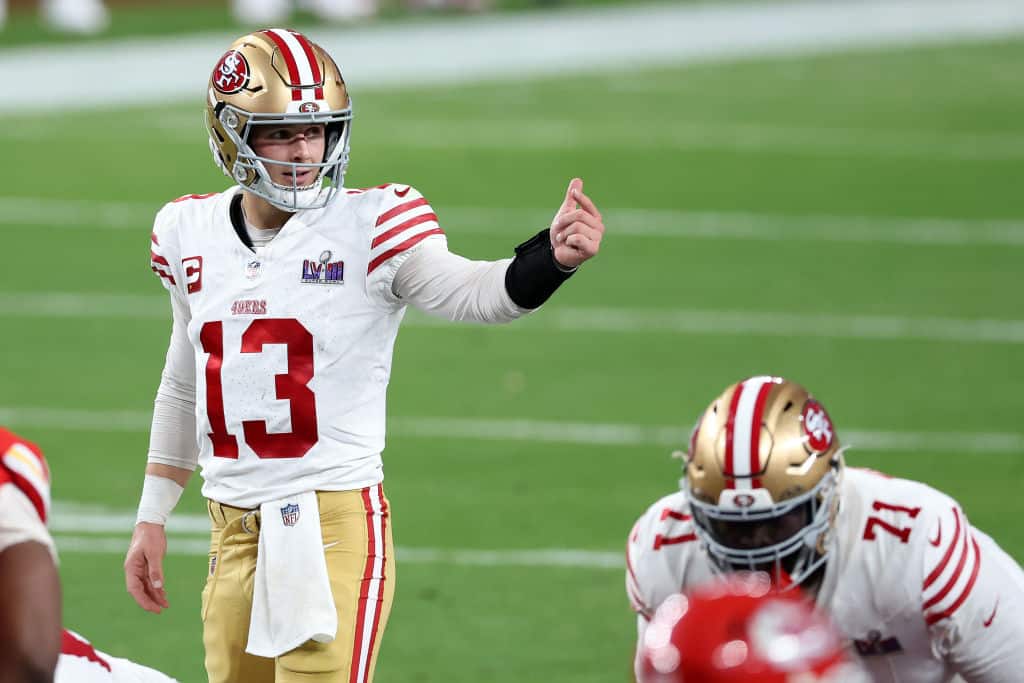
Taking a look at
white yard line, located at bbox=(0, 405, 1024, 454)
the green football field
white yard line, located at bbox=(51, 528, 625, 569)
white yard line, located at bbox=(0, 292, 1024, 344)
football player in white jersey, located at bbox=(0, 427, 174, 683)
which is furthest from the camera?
white yard line, located at bbox=(0, 292, 1024, 344)

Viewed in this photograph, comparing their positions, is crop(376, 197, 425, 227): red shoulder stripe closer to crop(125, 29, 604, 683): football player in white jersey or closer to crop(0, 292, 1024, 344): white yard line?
crop(125, 29, 604, 683): football player in white jersey

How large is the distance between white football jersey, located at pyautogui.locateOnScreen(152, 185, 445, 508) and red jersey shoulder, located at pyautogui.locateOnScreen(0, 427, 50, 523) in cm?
106

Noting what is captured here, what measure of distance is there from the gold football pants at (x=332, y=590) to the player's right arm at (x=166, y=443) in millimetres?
246

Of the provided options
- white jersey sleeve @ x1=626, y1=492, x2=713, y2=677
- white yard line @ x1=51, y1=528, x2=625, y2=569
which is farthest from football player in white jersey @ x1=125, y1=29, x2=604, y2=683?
white yard line @ x1=51, y1=528, x2=625, y2=569

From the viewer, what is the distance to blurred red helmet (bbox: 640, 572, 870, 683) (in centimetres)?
242

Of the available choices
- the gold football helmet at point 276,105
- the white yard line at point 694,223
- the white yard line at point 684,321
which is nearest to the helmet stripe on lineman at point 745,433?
the gold football helmet at point 276,105

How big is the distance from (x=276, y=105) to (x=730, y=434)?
1.26 meters

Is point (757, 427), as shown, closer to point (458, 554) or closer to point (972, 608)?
point (972, 608)

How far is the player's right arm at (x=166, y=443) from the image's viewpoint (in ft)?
14.3

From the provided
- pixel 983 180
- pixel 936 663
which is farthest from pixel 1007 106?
pixel 936 663

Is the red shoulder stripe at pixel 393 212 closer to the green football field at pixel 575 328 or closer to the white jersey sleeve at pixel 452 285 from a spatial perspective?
the white jersey sleeve at pixel 452 285

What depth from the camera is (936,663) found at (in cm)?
402

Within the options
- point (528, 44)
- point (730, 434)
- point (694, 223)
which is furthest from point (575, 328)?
point (528, 44)

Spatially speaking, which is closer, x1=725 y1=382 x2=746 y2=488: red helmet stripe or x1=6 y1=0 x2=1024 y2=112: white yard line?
x1=725 y1=382 x2=746 y2=488: red helmet stripe
